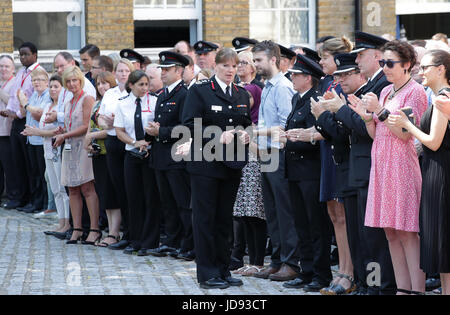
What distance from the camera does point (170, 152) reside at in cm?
996

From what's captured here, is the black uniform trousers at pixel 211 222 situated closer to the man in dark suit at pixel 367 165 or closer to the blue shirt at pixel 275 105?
the blue shirt at pixel 275 105

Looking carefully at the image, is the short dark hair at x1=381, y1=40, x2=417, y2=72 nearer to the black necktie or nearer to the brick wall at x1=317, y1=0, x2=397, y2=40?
the black necktie

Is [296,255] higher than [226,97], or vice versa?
[226,97]

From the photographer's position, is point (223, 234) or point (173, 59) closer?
point (223, 234)

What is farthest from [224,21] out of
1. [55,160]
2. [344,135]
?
[344,135]

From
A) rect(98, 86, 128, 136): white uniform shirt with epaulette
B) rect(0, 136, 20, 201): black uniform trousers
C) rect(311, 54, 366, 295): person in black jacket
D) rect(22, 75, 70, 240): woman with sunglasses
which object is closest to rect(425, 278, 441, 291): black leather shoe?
rect(311, 54, 366, 295): person in black jacket

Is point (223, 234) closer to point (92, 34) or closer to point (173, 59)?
point (173, 59)

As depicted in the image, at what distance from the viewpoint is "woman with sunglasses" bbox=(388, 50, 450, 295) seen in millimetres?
6828

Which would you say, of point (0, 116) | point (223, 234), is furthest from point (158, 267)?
point (0, 116)

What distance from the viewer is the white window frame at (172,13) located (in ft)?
50.9

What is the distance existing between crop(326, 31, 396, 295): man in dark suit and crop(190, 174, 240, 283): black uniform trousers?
146 cm

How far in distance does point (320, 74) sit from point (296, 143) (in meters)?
0.67

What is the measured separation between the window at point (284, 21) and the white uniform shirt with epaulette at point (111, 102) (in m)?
5.08

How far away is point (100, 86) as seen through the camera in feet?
37.3
